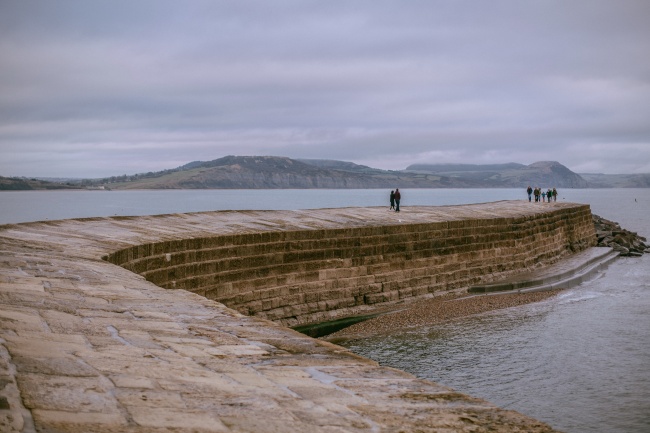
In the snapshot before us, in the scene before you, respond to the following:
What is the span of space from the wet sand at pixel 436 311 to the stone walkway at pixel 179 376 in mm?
8014

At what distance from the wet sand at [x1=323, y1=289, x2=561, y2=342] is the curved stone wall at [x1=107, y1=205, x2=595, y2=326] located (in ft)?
1.93

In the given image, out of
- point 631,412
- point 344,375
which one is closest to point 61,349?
point 344,375

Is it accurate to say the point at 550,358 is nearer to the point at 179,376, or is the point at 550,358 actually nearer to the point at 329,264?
the point at 329,264

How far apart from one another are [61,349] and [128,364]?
0.43m

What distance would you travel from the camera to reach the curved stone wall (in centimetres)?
1198

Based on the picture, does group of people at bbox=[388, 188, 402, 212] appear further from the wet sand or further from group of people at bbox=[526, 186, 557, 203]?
group of people at bbox=[526, 186, 557, 203]

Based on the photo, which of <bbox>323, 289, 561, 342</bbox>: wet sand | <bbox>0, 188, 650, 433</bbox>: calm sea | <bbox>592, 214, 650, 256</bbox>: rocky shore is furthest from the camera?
<bbox>592, 214, 650, 256</bbox>: rocky shore

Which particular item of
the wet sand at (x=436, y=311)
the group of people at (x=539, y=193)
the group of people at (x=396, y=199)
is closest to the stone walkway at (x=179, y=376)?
the wet sand at (x=436, y=311)

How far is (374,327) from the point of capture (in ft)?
47.3

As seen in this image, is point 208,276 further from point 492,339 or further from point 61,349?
point 61,349

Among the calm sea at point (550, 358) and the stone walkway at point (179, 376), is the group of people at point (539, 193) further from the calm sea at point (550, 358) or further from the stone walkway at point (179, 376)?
the stone walkway at point (179, 376)

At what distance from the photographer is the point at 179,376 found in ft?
12.2

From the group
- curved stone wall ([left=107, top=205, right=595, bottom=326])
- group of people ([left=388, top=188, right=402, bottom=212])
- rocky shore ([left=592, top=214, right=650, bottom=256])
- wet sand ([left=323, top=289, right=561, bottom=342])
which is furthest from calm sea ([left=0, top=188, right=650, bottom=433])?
rocky shore ([left=592, top=214, right=650, bottom=256])

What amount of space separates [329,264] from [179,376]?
1160 cm
